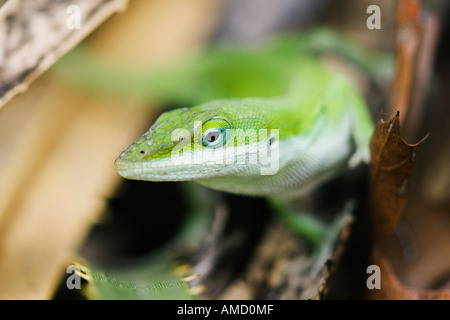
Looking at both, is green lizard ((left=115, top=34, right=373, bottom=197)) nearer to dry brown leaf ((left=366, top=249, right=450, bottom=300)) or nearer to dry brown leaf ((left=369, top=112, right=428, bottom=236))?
dry brown leaf ((left=369, top=112, right=428, bottom=236))

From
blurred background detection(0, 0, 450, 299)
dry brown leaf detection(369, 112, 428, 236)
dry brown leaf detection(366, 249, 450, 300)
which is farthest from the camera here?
blurred background detection(0, 0, 450, 299)

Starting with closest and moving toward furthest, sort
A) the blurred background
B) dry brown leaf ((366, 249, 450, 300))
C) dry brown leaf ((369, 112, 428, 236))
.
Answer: dry brown leaf ((369, 112, 428, 236)) < dry brown leaf ((366, 249, 450, 300)) < the blurred background

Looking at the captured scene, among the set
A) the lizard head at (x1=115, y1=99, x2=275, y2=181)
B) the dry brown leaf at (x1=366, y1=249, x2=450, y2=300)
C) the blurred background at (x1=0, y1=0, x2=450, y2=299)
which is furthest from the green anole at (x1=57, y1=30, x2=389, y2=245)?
the dry brown leaf at (x1=366, y1=249, x2=450, y2=300)

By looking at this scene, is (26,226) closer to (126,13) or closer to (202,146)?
(202,146)
